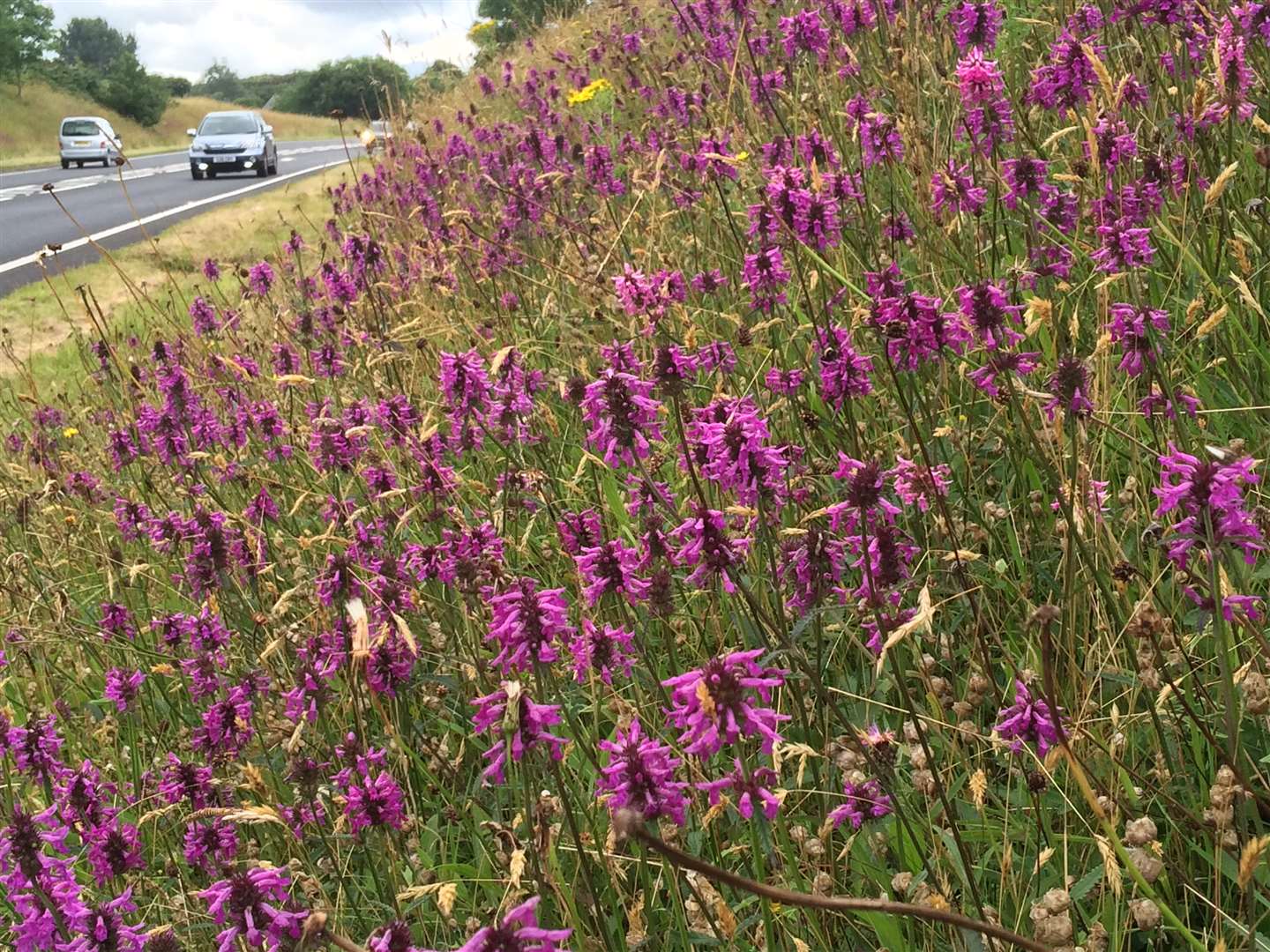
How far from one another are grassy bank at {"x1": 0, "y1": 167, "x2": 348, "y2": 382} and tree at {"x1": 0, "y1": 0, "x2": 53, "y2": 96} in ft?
152

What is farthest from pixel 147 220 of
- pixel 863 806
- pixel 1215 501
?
pixel 1215 501

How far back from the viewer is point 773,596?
2.41 meters

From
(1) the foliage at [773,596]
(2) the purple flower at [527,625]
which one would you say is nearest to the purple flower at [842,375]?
(1) the foliage at [773,596]

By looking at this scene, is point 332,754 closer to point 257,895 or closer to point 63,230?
point 257,895

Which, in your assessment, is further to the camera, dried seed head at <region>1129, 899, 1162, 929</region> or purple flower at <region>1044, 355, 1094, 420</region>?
purple flower at <region>1044, 355, 1094, 420</region>

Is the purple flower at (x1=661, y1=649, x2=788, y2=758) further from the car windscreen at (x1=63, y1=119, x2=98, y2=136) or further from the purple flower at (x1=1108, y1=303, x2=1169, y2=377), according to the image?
the car windscreen at (x1=63, y1=119, x2=98, y2=136)

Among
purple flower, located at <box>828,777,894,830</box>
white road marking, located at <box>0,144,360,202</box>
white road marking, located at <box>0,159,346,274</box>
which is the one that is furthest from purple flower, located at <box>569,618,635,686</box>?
white road marking, located at <box>0,144,360,202</box>

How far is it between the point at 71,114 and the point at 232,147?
1358 inches

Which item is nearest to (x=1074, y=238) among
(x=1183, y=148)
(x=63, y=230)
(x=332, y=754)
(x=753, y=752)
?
(x=1183, y=148)

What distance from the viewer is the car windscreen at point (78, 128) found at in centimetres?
3035

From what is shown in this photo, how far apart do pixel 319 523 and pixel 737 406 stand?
2466 mm

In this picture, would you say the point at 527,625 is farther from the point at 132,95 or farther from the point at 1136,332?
the point at 132,95

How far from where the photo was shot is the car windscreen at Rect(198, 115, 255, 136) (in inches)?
1022

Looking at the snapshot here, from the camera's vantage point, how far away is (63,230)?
16781 mm
